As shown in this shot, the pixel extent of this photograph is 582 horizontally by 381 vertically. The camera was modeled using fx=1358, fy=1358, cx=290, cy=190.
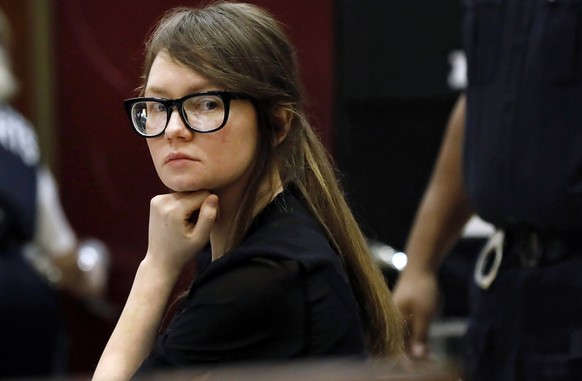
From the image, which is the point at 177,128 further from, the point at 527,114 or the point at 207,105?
the point at 527,114

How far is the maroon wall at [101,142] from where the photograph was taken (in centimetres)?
434

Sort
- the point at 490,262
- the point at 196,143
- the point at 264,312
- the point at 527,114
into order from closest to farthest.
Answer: the point at 264,312 → the point at 196,143 → the point at 527,114 → the point at 490,262

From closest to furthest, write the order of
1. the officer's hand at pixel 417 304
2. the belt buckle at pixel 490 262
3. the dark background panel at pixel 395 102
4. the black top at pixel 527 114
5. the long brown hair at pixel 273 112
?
the long brown hair at pixel 273 112, the black top at pixel 527 114, the belt buckle at pixel 490 262, the officer's hand at pixel 417 304, the dark background panel at pixel 395 102

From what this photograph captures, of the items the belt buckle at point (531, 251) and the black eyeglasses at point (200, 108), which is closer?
the black eyeglasses at point (200, 108)

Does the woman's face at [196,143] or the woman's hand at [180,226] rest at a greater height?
the woman's face at [196,143]

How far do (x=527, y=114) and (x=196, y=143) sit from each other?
759mm

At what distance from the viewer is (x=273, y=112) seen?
74.4 inches

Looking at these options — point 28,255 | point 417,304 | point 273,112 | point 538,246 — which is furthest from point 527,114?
point 28,255

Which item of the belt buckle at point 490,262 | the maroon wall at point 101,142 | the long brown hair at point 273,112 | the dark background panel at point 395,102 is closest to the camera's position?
the long brown hair at point 273,112

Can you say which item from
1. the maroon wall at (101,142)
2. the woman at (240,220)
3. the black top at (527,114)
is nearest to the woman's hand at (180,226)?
the woman at (240,220)

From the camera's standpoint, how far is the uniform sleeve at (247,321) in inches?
67.9

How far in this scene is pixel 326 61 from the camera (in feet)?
13.8

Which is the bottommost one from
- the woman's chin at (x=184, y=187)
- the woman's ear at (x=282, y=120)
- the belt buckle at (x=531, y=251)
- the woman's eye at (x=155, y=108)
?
the belt buckle at (x=531, y=251)

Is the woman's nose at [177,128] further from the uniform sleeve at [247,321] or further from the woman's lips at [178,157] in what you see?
the uniform sleeve at [247,321]
